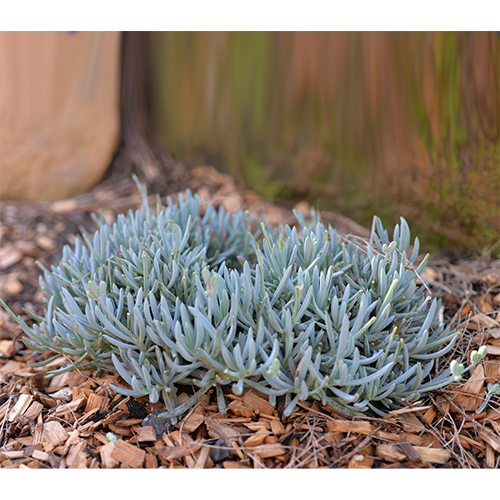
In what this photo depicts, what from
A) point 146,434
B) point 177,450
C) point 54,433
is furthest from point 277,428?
point 54,433

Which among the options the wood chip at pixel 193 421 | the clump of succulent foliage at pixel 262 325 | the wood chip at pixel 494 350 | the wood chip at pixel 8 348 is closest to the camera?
the clump of succulent foliage at pixel 262 325

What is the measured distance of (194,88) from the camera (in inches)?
138

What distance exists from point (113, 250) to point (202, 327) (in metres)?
0.73

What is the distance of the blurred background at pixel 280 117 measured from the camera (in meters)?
2.40

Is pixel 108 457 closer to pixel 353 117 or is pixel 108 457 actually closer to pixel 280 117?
pixel 353 117

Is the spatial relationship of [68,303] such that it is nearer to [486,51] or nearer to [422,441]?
[422,441]

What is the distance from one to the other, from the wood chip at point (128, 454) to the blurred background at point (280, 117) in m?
1.86

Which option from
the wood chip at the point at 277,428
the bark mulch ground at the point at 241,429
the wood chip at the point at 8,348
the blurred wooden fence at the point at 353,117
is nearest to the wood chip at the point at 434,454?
the bark mulch ground at the point at 241,429

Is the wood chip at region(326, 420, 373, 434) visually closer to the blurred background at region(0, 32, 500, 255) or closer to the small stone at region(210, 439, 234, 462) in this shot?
the small stone at region(210, 439, 234, 462)

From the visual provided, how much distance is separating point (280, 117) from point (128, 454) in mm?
2327

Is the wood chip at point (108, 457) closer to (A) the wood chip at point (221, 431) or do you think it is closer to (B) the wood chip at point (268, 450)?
(A) the wood chip at point (221, 431)

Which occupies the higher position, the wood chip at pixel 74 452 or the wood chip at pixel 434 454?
the wood chip at pixel 434 454

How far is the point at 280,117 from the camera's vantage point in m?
3.09

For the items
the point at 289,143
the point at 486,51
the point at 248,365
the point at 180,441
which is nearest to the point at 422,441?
the point at 248,365
